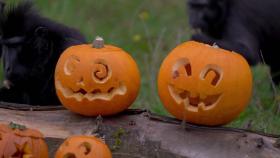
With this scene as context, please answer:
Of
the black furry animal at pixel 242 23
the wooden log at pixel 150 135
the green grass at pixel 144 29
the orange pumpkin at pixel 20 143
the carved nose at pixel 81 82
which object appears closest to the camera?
the orange pumpkin at pixel 20 143

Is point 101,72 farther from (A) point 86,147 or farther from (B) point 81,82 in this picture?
(A) point 86,147

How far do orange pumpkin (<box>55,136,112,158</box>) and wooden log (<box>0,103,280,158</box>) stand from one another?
1.08 feet

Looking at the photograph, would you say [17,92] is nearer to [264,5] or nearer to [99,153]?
[99,153]

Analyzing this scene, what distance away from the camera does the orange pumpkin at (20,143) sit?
3.88 m

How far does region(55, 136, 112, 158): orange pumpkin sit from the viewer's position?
3.89 metres

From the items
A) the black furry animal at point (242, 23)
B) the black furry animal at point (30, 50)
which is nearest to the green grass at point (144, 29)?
the black furry animal at point (242, 23)

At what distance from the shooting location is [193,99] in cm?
417

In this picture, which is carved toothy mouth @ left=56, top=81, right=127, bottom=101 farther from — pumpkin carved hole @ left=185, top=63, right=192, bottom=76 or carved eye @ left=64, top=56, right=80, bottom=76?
pumpkin carved hole @ left=185, top=63, right=192, bottom=76

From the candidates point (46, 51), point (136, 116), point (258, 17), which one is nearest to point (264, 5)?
point (258, 17)

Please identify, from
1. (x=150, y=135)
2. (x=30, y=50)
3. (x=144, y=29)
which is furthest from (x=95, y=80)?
(x=144, y=29)

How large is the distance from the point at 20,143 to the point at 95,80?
700 millimetres

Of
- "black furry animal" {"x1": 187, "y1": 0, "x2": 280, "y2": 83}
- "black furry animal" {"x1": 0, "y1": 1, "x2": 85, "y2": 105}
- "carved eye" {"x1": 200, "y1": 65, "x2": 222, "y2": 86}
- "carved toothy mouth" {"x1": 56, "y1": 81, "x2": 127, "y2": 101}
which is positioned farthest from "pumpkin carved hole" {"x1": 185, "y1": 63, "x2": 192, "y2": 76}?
"black furry animal" {"x1": 187, "y1": 0, "x2": 280, "y2": 83}

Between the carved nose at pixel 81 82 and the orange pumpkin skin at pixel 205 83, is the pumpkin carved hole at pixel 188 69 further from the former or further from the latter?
the carved nose at pixel 81 82

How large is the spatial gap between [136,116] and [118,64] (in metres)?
0.39
